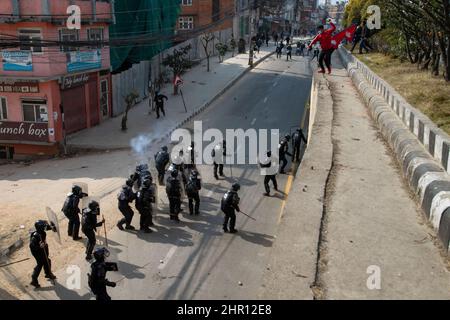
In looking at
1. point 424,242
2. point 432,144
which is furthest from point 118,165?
point 424,242

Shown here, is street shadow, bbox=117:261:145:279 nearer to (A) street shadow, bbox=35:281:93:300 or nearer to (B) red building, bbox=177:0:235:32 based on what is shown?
(A) street shadow, bbox=35:281:93:300

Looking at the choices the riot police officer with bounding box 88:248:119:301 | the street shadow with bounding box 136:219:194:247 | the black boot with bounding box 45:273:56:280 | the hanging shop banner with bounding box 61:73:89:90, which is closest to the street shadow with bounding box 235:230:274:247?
the street shadow with bounding box 136:219:194:247

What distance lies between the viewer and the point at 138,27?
29.5 meters

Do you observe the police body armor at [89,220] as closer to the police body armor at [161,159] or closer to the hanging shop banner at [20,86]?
the police body armor at [161,159]

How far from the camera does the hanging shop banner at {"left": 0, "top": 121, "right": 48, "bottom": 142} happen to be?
20.9 meters

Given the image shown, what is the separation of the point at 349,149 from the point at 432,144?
2688mm

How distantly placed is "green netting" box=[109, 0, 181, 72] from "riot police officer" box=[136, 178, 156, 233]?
51.9ft

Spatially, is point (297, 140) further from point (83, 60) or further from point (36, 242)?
point (83, 60)

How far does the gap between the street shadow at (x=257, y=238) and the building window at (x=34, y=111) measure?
41.3 ft

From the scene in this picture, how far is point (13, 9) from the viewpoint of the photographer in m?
19.6

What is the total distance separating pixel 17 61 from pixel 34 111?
214 cm

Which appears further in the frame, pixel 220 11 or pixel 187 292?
pixel 220 11

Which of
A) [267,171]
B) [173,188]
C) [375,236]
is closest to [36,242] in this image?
[173,188]

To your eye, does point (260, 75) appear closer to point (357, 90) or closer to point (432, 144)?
point (357, 90)
